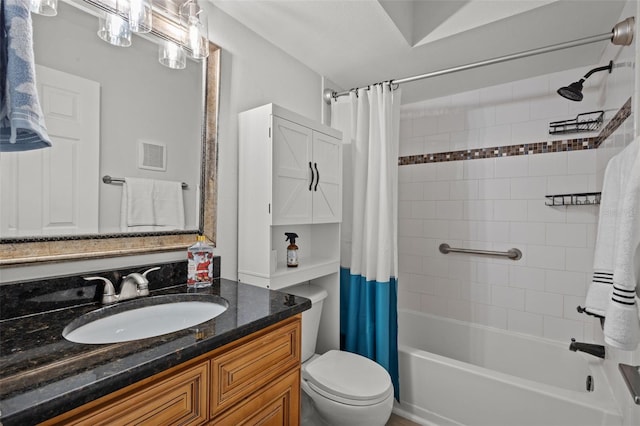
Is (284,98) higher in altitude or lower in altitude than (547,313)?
higher

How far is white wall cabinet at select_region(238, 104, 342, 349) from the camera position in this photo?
5.18ft

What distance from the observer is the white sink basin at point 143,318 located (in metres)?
0.96

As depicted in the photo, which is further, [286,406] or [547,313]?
[547,313]

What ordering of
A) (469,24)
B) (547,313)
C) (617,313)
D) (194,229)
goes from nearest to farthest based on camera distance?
(617,313), (194,229), (469,24), (547,313)

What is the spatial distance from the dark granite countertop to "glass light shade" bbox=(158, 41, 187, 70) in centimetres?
103

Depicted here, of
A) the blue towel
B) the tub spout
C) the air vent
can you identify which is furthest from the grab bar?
the blue towel

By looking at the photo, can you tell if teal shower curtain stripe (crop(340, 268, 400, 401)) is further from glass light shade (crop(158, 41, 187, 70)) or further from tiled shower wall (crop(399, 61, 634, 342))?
glass light shade (crop(158, 41, 187, 70))

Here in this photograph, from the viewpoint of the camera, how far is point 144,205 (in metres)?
1.31

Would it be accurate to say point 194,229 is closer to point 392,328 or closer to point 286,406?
point 286,406

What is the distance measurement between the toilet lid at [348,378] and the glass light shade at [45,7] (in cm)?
180

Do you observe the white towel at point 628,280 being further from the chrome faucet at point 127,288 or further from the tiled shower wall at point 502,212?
the chrome faucet at point 127,288

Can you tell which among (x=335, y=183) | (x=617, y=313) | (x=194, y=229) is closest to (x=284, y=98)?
(x=335, y=183)

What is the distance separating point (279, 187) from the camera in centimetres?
162

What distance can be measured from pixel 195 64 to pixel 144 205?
0.72 metres
